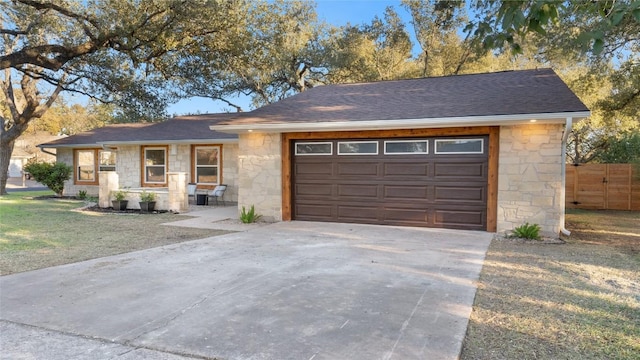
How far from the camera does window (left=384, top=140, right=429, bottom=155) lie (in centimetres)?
959

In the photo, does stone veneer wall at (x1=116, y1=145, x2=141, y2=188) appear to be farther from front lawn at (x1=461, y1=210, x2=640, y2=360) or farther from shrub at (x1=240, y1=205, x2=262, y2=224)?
front lawn at (x1=461, y1=210, x2=640, y2=360)

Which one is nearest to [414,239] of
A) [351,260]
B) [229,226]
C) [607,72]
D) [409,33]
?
[351,260]

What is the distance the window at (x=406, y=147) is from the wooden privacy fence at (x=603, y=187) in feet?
28.3

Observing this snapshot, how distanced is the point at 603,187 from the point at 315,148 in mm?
11240

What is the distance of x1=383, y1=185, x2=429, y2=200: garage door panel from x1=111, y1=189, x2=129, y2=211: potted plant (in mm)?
8468

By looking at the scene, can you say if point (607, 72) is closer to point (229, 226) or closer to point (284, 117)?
point (284, 117)

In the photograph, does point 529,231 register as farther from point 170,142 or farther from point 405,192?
point 170,142

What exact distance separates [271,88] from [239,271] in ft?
64.2

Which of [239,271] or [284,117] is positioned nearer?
[239,271]

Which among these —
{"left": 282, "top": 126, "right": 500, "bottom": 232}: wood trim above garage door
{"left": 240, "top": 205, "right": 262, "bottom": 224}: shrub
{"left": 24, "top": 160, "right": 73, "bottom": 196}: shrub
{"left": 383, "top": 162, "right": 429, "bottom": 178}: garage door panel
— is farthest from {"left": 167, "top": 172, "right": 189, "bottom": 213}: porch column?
{"left": 24, "top": 160, "right": 73, "bottom": 196}: shrub

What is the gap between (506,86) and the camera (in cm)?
1029

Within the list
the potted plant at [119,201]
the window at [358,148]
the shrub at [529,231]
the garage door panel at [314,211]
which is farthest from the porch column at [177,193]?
the shrub at [529,231]

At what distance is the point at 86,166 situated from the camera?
19.0m

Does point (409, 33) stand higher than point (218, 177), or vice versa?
point (409, 33)
